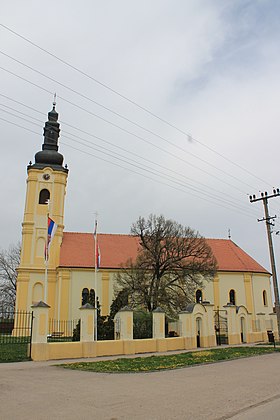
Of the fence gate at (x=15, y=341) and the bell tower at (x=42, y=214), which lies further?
the bell tower at (x=42, y=214)

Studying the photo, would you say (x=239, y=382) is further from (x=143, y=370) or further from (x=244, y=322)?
(x=244, y=322)

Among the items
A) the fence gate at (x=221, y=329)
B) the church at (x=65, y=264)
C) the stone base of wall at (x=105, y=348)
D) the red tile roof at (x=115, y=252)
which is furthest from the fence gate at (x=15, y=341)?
the fence gate at (x=221, y=329)

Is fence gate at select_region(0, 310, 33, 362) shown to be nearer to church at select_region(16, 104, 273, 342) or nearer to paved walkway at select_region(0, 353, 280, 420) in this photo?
paved walkway at select_region(0, 353, 280, 420)

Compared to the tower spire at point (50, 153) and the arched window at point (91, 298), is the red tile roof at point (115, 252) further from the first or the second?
the tower spire at point (50, 153)

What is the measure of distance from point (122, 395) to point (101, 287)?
96.3ft

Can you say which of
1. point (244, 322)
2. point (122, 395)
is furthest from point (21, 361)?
point (244, 322)

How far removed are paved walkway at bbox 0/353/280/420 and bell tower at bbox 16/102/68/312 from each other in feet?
74.3

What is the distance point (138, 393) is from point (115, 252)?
31.4 m

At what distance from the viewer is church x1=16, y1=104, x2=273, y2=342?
36188mm

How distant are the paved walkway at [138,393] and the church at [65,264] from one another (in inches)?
858

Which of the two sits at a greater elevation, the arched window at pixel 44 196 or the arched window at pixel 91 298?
the arched window at pixel 44 196

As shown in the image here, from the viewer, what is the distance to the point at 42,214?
125ft

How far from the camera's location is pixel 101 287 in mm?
38000

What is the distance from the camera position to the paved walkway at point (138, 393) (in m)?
7.30
